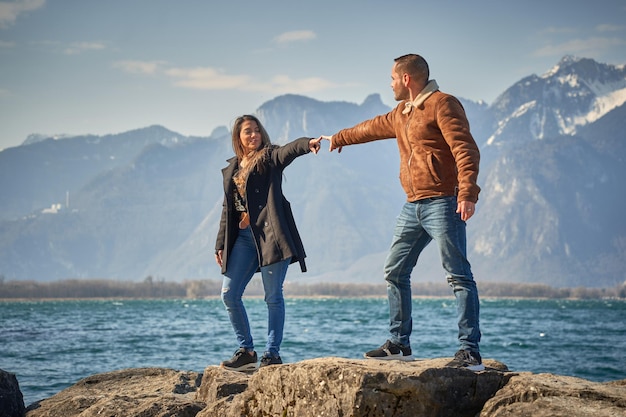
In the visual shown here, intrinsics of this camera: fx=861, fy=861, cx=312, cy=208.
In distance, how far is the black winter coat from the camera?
9.51 meters

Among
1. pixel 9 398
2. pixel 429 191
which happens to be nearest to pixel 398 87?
pixel 429 191

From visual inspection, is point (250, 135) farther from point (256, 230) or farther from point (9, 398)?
point (9, 398)

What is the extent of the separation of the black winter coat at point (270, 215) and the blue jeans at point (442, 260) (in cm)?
130

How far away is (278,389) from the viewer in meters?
7.46

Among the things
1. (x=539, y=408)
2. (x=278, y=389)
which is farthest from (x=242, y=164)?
(x=539, y=408)

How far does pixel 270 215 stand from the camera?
9.60 m

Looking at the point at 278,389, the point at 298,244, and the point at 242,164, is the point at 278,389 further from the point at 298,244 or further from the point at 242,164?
the point at 242,164

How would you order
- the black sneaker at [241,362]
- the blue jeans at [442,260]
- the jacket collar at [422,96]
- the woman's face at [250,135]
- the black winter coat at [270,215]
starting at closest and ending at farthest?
the blue jeans at [442,260] < the jacket collar at [422,96] < the black winter coat at [270,215] < the black sneaker at [241,362] < the woman's face at [250,135]

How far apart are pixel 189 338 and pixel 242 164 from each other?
2339 inches

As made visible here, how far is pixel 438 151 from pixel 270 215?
86.4 inches

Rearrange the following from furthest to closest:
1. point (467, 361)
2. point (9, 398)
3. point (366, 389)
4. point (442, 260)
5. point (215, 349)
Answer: point (215, 349), point (9, 398), point (442, 260), point (467, 361), point (366, 389)

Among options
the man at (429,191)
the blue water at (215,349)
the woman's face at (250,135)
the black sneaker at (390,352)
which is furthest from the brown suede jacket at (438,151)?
the blue water at (215,349)

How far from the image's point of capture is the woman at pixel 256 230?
9.53 m

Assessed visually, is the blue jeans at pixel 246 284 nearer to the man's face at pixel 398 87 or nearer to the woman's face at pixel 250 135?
the woman's face at pixel 250 135
